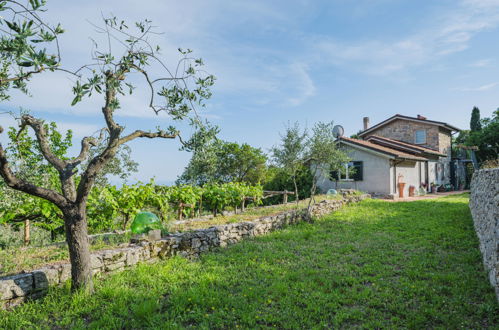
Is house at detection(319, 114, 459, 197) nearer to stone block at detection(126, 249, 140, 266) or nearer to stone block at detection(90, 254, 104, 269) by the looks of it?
stone block at detection(126, 249, 140, 266)

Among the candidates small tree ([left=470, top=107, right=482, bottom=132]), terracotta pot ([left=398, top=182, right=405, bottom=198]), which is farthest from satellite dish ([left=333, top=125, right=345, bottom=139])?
small tree ([left=470, top=107, right=482, bottom=132])

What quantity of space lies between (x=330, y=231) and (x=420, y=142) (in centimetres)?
2137

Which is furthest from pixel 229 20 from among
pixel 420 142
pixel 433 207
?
pixel 420 142

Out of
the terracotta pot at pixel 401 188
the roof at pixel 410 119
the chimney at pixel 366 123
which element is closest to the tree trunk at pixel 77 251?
the terracotta pot at pixel 401 188

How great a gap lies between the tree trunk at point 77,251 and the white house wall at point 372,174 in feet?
55.6

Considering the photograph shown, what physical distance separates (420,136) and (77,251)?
28.5 metres

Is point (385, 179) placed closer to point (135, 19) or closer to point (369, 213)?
point (369, 213)

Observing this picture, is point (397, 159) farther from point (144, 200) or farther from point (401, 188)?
point (144, 200)

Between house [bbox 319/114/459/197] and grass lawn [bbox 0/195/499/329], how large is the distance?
29.4ft

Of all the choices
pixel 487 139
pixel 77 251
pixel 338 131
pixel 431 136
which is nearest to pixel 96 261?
pixel 77 251

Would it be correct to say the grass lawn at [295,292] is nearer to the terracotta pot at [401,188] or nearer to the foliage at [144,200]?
the foliage at [144,200]

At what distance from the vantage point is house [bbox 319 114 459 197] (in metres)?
19.0

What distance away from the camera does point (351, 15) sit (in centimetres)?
970

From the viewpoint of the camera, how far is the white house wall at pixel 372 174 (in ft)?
61.7
